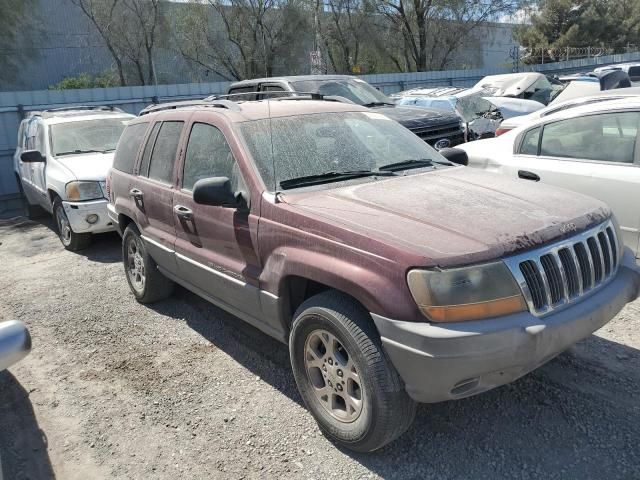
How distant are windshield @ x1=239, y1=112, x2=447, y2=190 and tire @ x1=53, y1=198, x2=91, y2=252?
15.1 ft

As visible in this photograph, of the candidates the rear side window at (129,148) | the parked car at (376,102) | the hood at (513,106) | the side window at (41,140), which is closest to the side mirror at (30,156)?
the side window at (41,140)

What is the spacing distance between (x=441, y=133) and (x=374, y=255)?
274 inches

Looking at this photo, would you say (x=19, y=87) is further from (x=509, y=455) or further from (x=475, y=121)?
(x=509, y=455)

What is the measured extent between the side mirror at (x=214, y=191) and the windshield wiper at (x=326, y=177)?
0.33 m

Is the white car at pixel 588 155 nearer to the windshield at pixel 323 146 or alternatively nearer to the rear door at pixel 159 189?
the windshield at pixel 323 146

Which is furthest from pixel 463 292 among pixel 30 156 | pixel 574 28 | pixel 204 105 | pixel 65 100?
pixel 574 28

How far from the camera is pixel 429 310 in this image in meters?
2.52

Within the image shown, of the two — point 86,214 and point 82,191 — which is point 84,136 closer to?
point 82,191

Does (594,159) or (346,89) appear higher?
(346,89)

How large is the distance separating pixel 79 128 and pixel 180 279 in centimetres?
520

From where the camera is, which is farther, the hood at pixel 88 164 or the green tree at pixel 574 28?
the green tree at pixel 574 28

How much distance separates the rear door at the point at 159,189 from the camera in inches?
173

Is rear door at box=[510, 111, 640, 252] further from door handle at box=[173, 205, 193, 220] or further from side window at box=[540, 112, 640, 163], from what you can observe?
door handle at box=[173, 205, 193, 220]

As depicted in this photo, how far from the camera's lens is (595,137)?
4816mm
